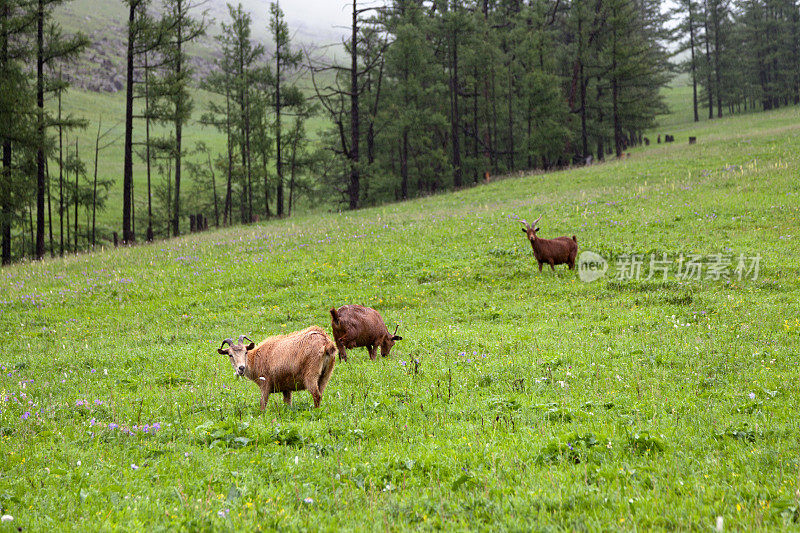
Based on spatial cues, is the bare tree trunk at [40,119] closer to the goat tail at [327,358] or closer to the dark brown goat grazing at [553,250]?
the dark brown goat grazing at [553,250]

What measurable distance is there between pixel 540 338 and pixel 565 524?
7299 millimetres

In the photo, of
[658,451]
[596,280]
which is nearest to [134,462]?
[658,451]

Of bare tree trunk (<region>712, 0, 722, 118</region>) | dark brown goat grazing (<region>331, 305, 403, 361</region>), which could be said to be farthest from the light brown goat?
bare tree trunk (<region>712, 0, 722, 118</region>)

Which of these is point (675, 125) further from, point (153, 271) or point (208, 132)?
point (208, 132)

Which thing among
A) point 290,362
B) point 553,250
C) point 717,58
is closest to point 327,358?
point 290,362

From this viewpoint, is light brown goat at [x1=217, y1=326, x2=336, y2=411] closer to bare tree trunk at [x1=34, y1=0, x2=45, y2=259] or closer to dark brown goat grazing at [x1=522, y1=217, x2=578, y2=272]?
dark brown goat grazing at [x1=522, y1=217, x2=578, y2=272]

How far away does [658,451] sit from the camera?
5902mm

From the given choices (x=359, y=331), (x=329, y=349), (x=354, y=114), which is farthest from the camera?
(x=354, y=114)

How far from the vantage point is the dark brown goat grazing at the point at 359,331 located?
10.4 m

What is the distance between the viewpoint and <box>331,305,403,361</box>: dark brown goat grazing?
10.4m
